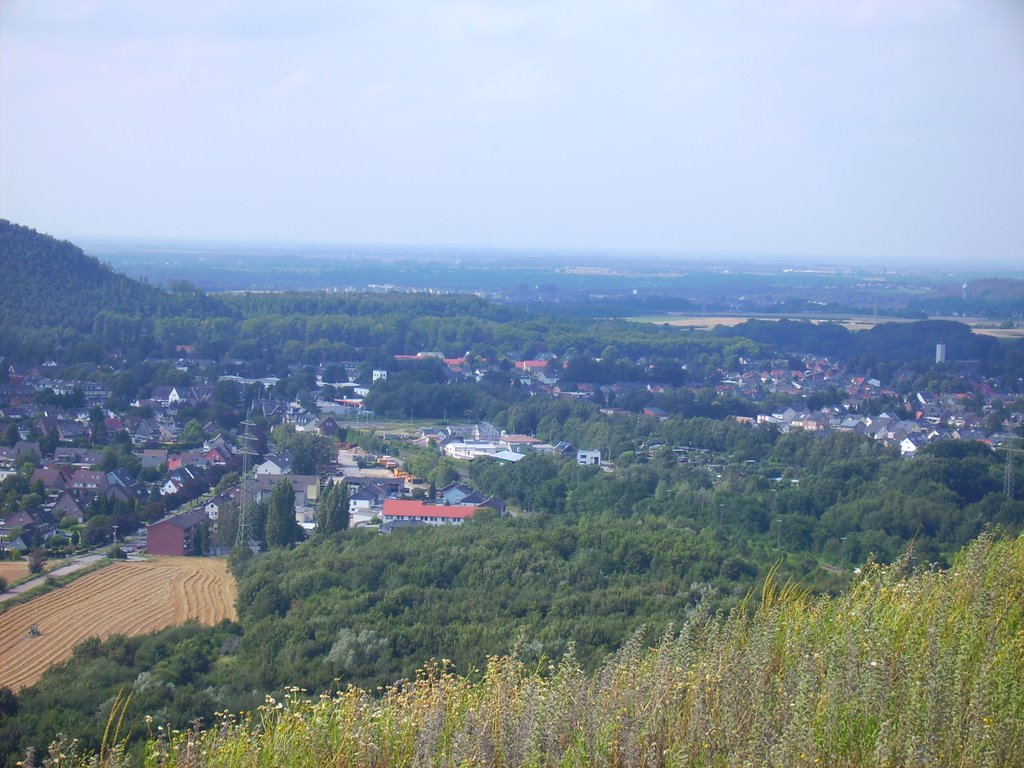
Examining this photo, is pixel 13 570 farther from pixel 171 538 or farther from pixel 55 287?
pixel 55 287

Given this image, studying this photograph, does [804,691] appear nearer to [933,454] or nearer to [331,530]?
[331,530]

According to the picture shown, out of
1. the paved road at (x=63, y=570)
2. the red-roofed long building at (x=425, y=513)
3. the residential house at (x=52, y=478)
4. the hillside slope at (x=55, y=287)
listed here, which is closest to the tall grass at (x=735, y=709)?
the paved road at (x=63, y=570)

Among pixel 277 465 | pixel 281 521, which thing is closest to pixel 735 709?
pixel 281 521

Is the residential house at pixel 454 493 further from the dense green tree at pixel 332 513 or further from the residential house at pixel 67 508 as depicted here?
the residential house at pixel 67 508

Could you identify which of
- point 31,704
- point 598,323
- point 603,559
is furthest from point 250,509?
point 598,323

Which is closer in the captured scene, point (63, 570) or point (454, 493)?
point (63, 570)

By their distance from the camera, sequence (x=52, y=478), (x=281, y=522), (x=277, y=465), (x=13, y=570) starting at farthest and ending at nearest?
(x=277, y=465) → (x=52, y=478) → (x=281, y=522) → (x=13, y=570)
